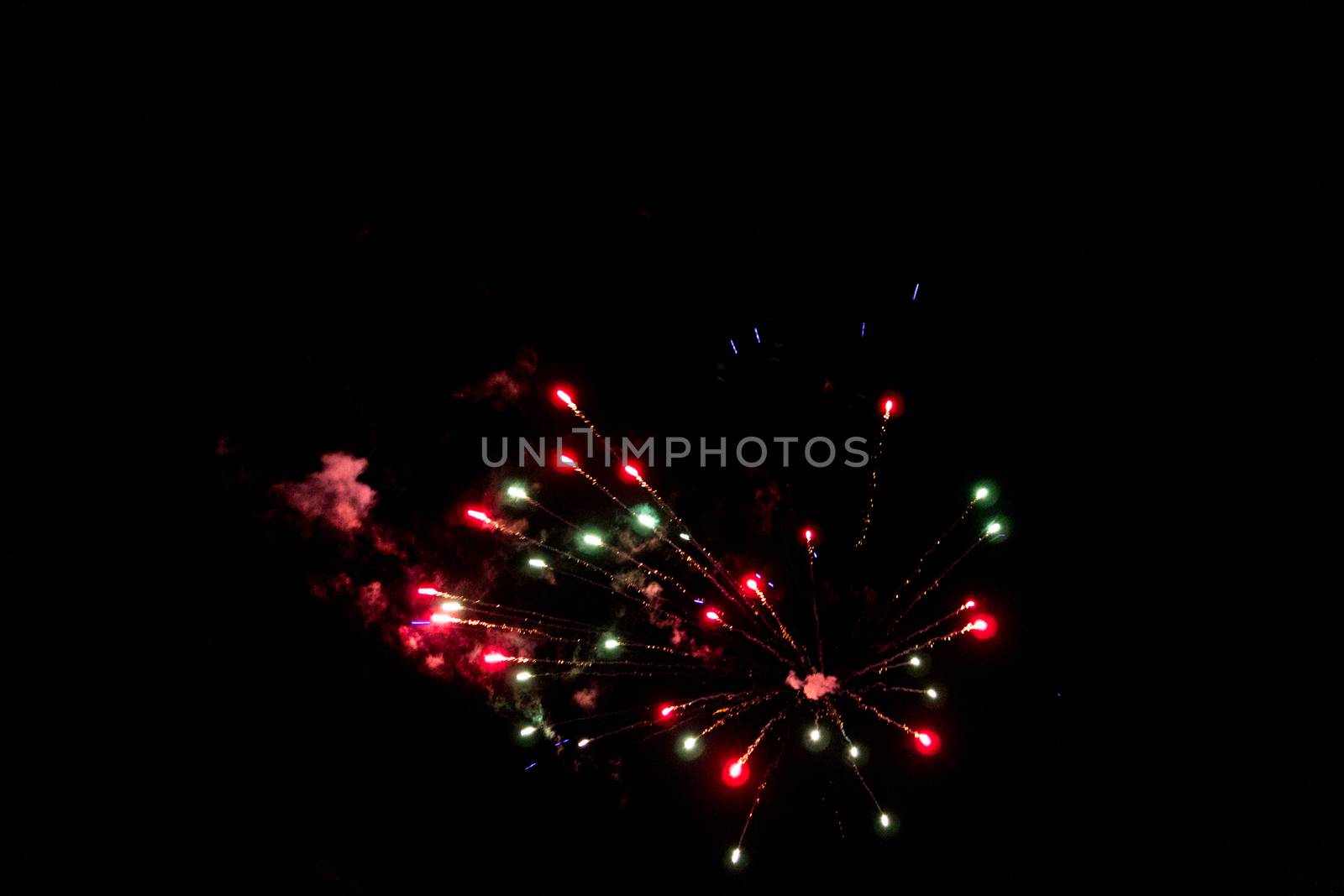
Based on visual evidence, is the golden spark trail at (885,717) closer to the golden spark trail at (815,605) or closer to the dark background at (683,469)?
the dark background at (683,469)

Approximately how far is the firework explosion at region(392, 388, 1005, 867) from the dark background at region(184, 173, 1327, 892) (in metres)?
0.29

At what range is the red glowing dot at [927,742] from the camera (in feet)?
28.9

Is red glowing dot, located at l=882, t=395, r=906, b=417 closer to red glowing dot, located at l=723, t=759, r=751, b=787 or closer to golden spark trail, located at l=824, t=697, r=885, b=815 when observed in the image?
golden spark trail, located at l=824, t=697, r=885, b=815

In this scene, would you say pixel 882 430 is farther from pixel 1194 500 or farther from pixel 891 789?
pixel 891 789

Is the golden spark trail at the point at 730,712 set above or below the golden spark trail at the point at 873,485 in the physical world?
below

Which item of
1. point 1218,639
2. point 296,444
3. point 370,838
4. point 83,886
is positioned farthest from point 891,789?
point 83,886

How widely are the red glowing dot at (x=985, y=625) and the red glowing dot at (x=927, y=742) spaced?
1.77 meters

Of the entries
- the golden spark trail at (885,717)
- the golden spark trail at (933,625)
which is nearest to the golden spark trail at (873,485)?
the golden spark trail at (933,625)

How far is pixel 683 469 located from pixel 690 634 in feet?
8.55

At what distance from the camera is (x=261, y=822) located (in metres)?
8.36

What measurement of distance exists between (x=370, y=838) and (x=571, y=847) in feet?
9.96

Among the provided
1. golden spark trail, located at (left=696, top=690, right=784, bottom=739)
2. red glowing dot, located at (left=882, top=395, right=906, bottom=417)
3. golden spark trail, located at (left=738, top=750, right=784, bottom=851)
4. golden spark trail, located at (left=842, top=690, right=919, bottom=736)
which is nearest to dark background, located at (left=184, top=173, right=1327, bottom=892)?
golden spark trail, located at (left=738, top=750, right=784, bottom=851)

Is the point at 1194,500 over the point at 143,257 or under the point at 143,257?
under

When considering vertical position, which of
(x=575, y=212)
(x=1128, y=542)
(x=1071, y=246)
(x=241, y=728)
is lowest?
(x=241, y=728)
